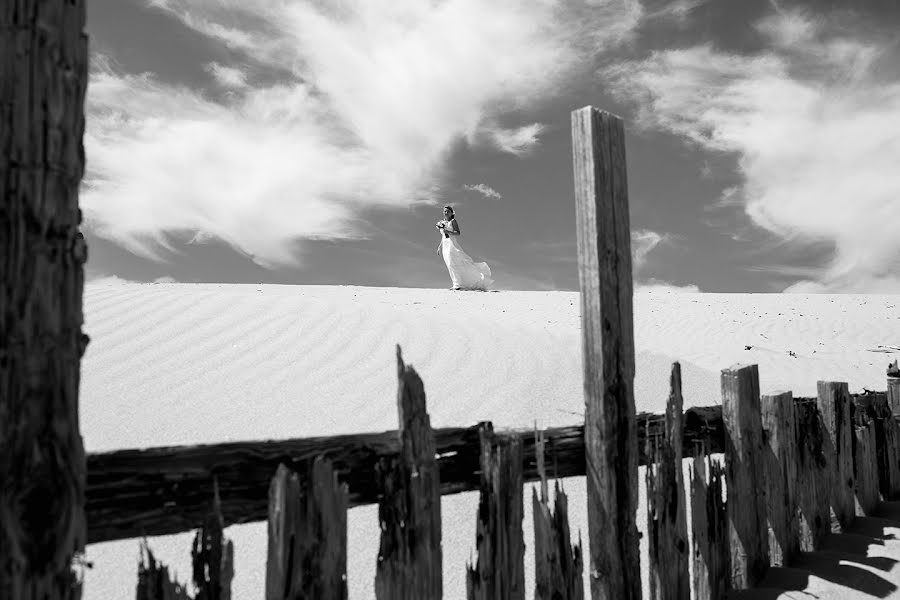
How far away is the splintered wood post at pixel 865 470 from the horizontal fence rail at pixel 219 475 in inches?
128

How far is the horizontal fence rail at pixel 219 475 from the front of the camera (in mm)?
1673

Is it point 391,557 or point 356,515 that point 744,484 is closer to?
point 391,557

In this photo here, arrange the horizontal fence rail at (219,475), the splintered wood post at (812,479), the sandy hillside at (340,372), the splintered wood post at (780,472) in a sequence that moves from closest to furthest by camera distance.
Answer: the horizontal fence rail at (219,475) → the splintered wood post at (780,472) → the splintered wood post at (812,479) → the sandy hillside at (340,372)

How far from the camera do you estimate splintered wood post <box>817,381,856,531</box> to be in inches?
153

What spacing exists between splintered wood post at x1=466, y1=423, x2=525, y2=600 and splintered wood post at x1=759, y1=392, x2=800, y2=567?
5.79 ft

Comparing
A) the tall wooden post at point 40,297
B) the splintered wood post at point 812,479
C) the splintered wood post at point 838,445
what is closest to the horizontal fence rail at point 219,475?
the tall wooden post at point 40,297

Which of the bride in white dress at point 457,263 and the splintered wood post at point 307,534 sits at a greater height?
the bride in white dress at point 457,263

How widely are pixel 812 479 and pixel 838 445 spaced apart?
0.46 meters

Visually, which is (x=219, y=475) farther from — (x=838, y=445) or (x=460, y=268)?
(x=460, y=268)

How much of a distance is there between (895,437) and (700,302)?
41.4ft

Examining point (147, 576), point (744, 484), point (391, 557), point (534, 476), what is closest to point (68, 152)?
point (147, 576)

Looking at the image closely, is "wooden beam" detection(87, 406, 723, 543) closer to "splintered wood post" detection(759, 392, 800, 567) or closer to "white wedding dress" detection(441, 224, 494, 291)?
"splintered wood post" detection(759, 392, 800, 567)

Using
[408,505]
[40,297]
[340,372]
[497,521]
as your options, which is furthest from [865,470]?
[340,372]

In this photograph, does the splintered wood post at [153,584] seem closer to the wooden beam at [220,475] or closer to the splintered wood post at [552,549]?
the wooden beam at [220,475]
